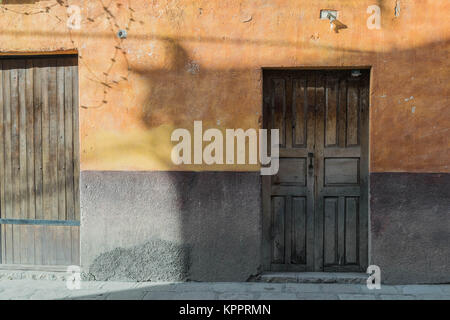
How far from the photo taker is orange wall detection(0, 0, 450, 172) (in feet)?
14.7

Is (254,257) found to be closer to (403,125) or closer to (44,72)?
(403,125)

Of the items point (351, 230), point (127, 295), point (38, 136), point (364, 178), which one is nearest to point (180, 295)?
point (127, 295)

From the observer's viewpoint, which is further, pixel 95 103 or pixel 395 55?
pixel 95 103

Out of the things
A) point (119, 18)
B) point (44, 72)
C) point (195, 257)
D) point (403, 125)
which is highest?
point (119, 18)

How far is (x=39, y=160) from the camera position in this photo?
16.4 ft

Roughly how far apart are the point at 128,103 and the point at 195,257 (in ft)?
6.18

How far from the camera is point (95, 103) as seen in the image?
4.80m

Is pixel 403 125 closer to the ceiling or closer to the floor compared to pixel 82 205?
closer to the ceiling

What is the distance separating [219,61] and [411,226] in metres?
2.73

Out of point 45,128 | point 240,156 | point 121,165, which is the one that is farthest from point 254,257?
point 45,128

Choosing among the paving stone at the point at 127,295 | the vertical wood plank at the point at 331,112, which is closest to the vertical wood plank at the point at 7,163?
the paving stone at the point at 127,295

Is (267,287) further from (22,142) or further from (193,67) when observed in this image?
(22,142)

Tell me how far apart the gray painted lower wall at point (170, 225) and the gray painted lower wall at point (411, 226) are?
131 centimetres

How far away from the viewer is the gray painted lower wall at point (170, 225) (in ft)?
15.4
